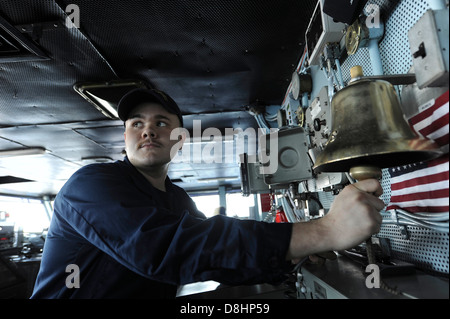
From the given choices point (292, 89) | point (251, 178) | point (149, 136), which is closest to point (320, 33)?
point (292, 89)

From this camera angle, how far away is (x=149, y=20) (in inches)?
69.2

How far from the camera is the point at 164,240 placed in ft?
2.34

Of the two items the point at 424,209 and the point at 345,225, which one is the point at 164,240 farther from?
the point at 424,209

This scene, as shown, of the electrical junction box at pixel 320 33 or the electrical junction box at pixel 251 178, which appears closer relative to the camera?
the electrical junction box at pixel 320 33

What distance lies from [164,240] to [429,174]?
872 millimetres

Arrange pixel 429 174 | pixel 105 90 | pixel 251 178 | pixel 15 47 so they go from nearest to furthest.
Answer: pixel 429 174 → pixel 15 47 → pixel 251 178 → pixel 105 90

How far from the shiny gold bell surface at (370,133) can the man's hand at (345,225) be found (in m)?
0.09

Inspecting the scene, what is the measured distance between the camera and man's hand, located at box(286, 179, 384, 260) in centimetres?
64

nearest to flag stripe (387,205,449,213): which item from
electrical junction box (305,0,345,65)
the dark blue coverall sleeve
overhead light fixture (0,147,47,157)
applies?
the dark blue coverall sleeve

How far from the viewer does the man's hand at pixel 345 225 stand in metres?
0.64

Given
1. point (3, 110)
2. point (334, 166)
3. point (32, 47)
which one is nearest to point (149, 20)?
point (32, 47)

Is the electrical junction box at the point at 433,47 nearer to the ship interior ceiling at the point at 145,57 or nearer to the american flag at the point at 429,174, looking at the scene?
the american flag at the point at 429,174

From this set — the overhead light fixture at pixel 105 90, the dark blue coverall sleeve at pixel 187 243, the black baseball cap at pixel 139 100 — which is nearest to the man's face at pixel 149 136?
the black baseball cap at pixel 139 100

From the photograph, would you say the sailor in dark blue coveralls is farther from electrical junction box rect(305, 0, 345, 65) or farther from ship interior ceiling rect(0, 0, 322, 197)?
ship interior ceiling rect(0, 0, 322, 197)
